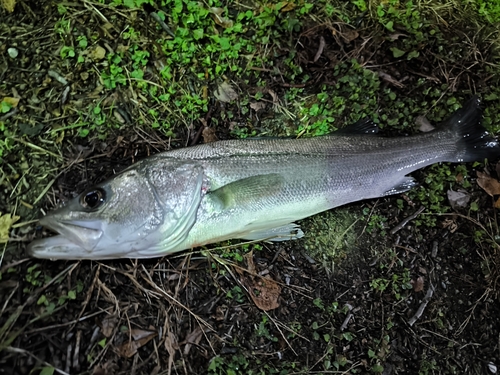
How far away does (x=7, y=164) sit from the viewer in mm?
3096

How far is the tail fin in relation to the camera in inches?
139

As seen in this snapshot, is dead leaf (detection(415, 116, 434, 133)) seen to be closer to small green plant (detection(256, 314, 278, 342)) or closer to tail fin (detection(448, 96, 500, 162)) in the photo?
tail fin (detection(448, 96, 500, 162))

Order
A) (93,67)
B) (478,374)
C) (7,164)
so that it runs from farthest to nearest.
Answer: (478,374), (93,67), (7,164)

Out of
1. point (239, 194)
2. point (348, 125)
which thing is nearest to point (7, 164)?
point (239, 194)

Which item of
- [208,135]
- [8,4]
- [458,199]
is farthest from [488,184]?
[8,4]

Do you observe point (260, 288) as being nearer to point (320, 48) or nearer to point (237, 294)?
point (237, 294)

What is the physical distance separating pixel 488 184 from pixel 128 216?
11.0 ft

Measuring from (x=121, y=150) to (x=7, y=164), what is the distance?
0.88 metres

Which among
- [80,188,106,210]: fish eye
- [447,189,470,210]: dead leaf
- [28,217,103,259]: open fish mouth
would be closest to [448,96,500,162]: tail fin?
[447,189,470,210]: dead leaf

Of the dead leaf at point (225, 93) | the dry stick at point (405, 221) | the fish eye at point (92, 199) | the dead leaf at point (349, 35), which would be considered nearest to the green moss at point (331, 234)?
the dry stick at point (405, 221)

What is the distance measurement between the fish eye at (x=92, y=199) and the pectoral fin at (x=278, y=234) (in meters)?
1.11

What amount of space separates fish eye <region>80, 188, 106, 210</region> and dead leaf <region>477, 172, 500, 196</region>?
11.2ft

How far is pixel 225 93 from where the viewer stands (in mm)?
3490

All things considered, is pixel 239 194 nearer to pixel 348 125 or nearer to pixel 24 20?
pixel 348 125
